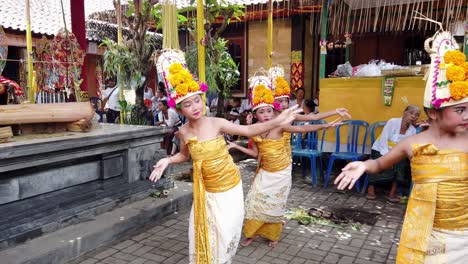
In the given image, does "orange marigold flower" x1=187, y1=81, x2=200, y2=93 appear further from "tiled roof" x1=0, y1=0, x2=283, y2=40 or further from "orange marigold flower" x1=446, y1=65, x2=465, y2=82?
"tiled roof" x1=0, y1=0, x2=283, y2=40

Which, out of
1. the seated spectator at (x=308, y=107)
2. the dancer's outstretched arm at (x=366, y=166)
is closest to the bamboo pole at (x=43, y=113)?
the dancer's outstretched arm at (x=366, y=166)

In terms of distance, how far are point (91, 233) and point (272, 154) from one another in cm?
212

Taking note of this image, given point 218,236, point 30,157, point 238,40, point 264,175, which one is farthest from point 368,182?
point 238,40

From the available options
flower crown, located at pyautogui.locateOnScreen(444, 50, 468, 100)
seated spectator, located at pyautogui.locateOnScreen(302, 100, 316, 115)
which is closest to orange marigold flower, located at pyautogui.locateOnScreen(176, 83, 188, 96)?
flower crown, located at pyautogui.locateOnScreen(444, 50, 468, 100)

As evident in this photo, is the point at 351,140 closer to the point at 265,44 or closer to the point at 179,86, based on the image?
the point at 179,86

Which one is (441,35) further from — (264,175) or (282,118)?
(264,175)

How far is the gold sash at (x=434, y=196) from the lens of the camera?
2.18 m

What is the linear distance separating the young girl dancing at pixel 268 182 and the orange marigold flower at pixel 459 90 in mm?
1958

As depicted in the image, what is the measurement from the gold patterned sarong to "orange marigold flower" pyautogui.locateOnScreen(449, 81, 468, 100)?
2.21 metres

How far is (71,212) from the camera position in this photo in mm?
4062

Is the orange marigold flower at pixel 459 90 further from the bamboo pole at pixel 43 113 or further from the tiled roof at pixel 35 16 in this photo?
the tiled roof at pixel 35 16

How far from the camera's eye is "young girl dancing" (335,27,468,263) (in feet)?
7.15

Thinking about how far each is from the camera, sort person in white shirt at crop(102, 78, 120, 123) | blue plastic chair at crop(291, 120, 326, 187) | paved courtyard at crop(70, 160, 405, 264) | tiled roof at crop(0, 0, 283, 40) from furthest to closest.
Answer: person in white shirt at crop(102, 78, 120, 123), tiled roof at crop(0, 0, 283, 40), blue plastic chair at crop(291, 120, 326, 187), paved courtyard at crop(70, 160, 405, 264)

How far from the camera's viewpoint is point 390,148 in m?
5.71
